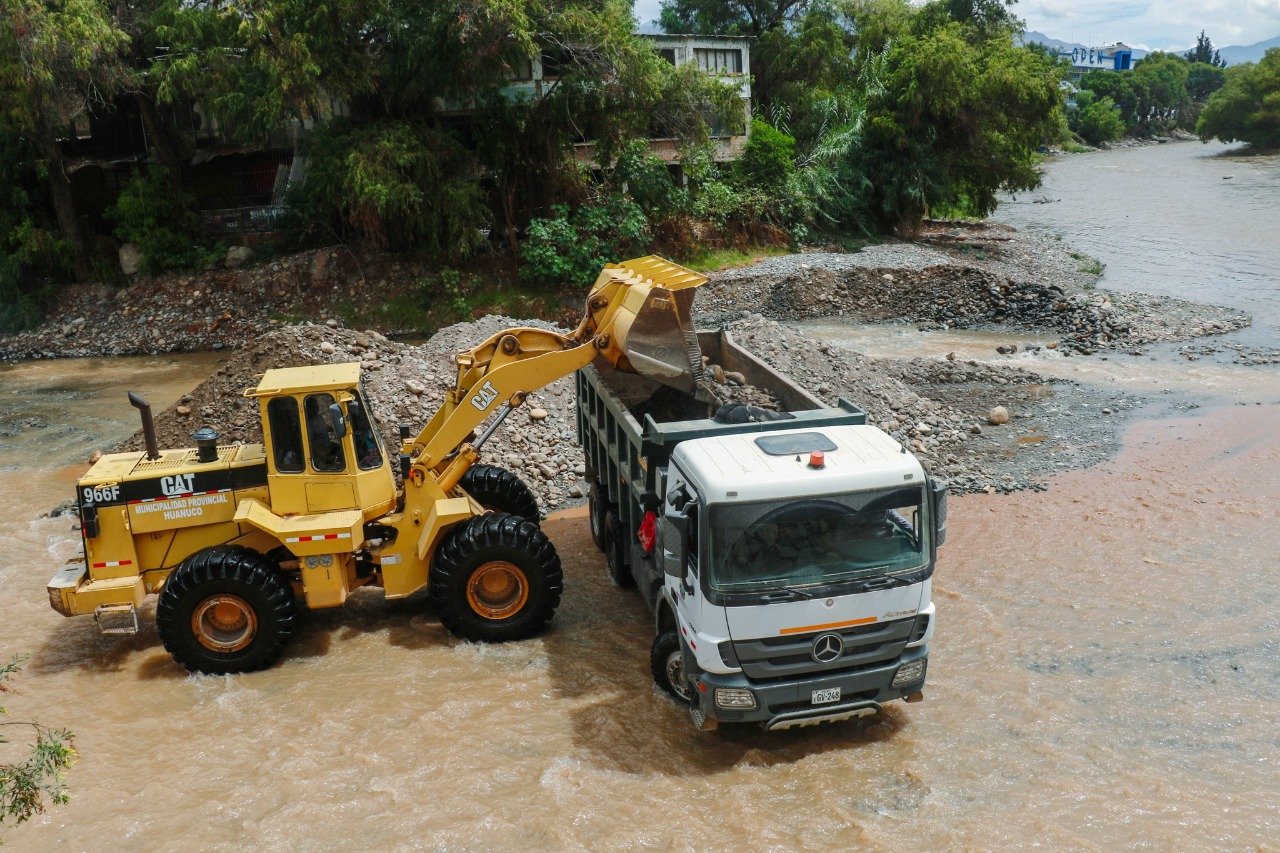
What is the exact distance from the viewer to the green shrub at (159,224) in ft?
93.5

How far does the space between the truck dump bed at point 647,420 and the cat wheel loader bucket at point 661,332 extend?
0.45 metres

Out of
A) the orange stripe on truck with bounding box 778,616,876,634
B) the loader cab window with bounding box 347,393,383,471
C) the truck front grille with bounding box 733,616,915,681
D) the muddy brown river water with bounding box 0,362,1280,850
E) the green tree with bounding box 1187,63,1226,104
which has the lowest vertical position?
the muddy brown river water with bounding box 0,362,1280,850

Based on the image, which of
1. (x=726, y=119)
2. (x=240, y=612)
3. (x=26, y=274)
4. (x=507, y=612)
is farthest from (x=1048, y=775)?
(x=26, y=274)

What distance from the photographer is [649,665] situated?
884 centimetres

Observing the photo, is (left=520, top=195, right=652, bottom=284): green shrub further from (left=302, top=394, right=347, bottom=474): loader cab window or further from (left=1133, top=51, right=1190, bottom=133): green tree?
(left=1133, top=51, right=1190, bottom=133): green tree

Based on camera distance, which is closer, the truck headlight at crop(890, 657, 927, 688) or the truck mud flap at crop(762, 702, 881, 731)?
the truck mud flap at crop(762, 702, 881, 731)

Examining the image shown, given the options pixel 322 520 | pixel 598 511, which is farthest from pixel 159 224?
pixel 322 520

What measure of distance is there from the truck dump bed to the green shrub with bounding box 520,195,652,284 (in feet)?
51.5

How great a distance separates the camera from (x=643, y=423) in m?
8.52

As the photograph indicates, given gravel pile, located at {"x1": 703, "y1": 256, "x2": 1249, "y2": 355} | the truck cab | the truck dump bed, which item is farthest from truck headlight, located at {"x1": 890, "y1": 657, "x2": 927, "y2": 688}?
gravel pile, located at {"x1": 703, "y1": 256, "x2": 1249, "y2": 355}

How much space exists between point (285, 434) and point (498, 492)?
252 centimetres

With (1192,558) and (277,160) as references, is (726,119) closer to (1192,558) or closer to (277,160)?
(277,160)

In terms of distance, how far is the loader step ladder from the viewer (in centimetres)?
887

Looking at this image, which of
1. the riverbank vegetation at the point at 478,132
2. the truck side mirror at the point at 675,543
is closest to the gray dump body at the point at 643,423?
the truck side mirror at the point at 675,543
